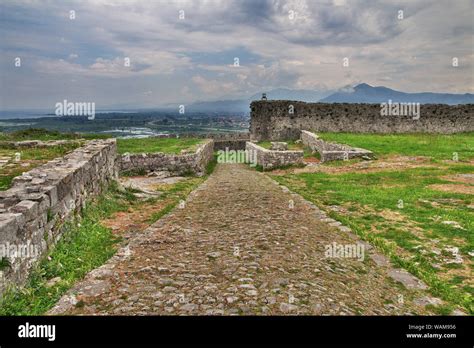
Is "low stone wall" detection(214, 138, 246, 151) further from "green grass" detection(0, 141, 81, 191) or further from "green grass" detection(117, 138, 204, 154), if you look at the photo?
"green grass" detection(0, 141, 81, 191)

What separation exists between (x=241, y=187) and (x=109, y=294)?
11593mm

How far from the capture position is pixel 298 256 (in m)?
8.16

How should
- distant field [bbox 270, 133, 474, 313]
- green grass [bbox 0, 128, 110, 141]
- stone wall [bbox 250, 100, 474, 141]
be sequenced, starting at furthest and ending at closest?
stone wall [bbox 250, 100, 474, 141] → green grass [bbox 0, 128, 110, 141] → distant field [bbox 270, 133, 474, 313]

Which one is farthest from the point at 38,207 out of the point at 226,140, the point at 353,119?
the point at 226,140

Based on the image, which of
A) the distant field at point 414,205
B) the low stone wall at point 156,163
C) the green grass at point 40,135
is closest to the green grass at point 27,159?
the green grass at point 40,135

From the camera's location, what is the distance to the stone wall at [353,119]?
4206cm

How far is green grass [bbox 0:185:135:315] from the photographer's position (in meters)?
5.81

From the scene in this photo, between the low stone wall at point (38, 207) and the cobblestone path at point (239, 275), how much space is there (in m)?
0.96

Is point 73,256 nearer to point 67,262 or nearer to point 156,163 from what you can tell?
point 67,262

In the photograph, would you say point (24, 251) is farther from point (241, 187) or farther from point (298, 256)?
point (241, 187)

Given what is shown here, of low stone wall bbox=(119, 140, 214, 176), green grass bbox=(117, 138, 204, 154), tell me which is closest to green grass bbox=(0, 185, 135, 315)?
low stone wall bbox=(119, 140, 214, 176)

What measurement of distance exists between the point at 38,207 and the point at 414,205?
10.9 meters

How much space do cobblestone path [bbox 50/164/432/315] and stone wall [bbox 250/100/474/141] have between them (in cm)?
3234
